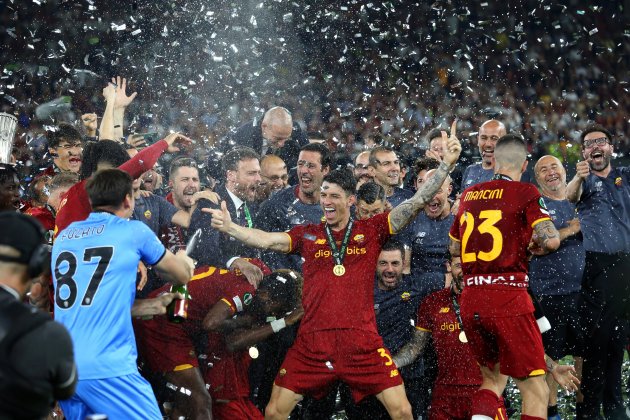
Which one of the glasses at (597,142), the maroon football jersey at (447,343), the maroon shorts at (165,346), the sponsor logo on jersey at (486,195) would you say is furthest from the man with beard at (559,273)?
the maroon shorts at (165,346)

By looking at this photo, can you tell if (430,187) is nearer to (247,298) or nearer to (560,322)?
(247,298)

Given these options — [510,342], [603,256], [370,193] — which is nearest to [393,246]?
[370,193]

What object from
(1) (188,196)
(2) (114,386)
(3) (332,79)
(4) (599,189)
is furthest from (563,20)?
A: (2) (114,386)

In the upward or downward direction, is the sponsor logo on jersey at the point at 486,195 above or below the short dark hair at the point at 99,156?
below

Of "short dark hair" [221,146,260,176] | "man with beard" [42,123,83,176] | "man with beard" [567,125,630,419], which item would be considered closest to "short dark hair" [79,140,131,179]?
"man with beard" [42,123,83,176]

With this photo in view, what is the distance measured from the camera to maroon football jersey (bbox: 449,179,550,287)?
5.52 meters

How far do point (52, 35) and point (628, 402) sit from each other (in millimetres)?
9602

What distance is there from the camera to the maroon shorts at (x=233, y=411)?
5.77 m

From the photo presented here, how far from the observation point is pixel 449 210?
6.99 m

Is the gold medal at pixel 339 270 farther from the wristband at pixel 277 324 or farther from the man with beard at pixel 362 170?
the man with beard at pixel 362 170

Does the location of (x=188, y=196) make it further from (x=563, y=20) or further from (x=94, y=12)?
(x=563, y=20)

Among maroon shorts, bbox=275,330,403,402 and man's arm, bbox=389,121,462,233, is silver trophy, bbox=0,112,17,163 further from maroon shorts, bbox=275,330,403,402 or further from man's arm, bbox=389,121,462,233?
man's arm, bbox=389,121,462,233

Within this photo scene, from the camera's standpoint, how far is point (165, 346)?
Answer: 5613mm

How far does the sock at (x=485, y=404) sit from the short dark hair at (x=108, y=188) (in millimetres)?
2704
